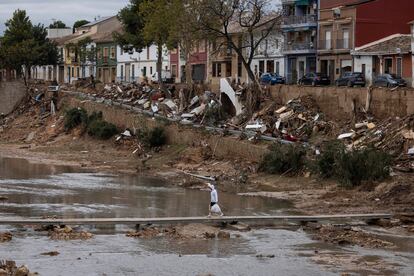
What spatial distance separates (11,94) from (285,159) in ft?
177

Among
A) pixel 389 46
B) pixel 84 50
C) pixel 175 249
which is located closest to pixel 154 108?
pixel 389 46

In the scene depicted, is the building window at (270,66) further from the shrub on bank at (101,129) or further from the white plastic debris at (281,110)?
the white plastic debris at (281,110)

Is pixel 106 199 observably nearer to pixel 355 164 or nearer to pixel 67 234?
pixel 67 234

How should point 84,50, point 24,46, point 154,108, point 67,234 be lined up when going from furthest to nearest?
point 84,50
point 24,46
point 154,108
point 67,234

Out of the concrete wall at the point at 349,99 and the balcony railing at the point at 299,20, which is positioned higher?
the balcony railing at the point at 299,20

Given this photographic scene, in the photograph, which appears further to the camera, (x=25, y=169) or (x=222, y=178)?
(x=25, y=169)

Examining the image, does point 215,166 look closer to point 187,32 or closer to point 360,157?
point 360,157

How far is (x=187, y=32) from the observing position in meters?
68.9

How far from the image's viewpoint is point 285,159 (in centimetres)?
4791

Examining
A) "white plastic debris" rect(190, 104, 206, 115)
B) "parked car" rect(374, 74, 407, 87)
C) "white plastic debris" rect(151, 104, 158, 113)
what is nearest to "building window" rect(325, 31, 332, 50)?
"white plastic debris" rect(190, 104, 206, 115)

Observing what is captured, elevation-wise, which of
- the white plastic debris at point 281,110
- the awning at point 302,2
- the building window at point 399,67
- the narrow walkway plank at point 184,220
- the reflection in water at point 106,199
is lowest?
the reflection in water at point 106,199

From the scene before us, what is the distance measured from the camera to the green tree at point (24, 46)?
342ft

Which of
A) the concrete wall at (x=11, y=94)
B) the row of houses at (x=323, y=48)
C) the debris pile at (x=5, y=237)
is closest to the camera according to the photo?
the debris pile at (x=5, y=237)

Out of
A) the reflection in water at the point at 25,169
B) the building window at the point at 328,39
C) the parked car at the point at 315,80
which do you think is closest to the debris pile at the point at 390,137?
the parked car at the point at 315,80
